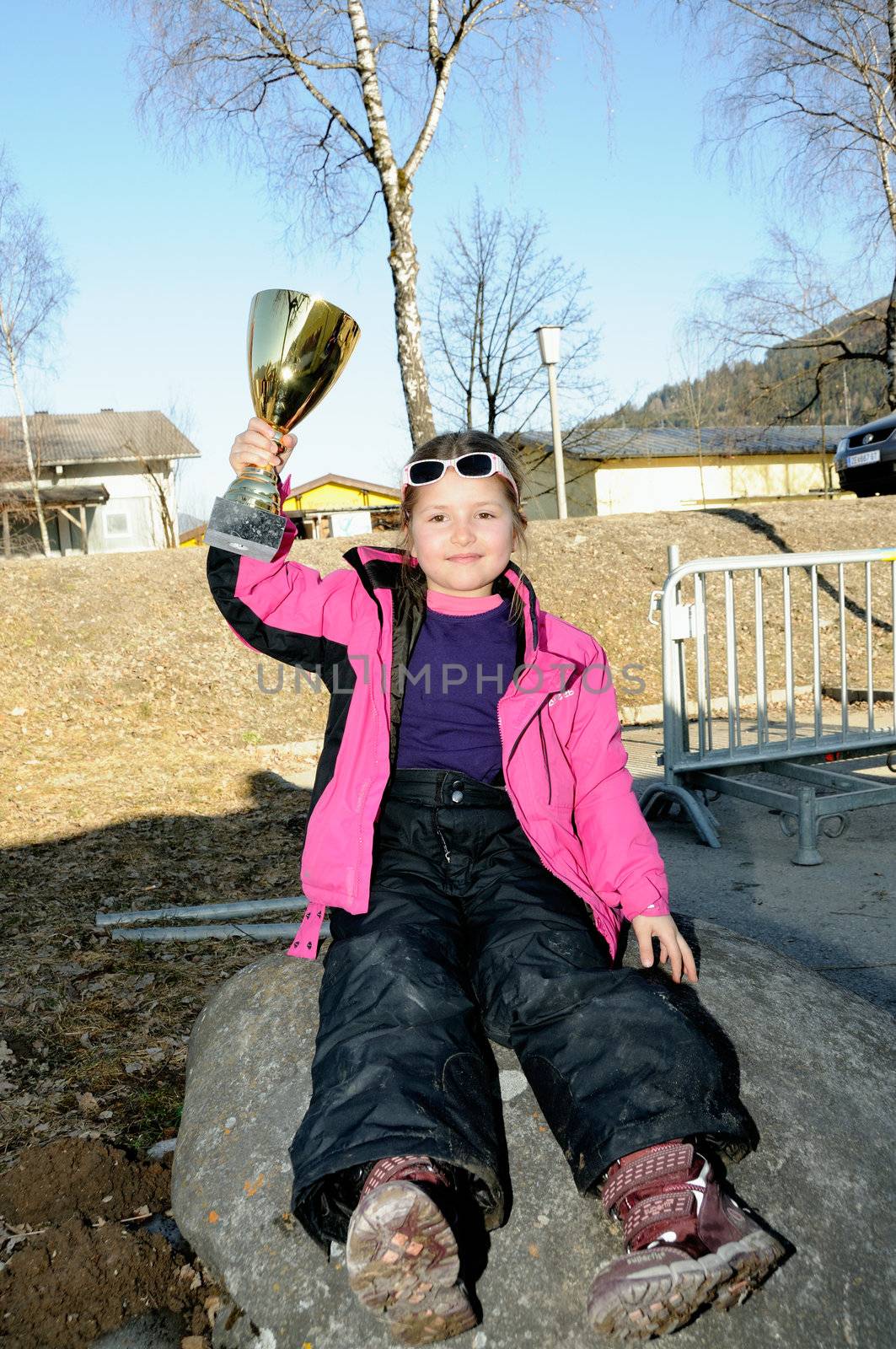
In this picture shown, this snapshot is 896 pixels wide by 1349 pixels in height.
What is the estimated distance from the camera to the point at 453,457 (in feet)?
9.91

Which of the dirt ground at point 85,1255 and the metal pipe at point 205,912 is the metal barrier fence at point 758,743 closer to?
the metal pipe at point 205,912

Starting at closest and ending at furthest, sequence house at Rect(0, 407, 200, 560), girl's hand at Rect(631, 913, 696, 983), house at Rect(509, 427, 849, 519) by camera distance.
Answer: girl's hand at Rect(631, 913, 696, 983)
house at Rect(0, 407, 200, 560)
house at Rect(509, 427, 849, 519)

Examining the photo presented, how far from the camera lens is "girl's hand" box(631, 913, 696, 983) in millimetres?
2510

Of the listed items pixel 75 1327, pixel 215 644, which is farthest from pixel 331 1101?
pixel 215 644

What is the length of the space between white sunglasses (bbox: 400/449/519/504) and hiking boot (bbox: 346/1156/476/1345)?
1.87 meters

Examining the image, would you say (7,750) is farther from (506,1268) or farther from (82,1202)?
(506,1268)

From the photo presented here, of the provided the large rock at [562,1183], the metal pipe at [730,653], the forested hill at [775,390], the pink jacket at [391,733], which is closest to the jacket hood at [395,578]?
the pink jacket at [391,733]

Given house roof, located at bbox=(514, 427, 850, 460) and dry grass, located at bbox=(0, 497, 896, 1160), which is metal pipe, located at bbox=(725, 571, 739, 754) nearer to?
dry grass, located at bbox=(0, 497, 896, 1160)

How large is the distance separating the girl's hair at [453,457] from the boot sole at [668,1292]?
1733 millimetres

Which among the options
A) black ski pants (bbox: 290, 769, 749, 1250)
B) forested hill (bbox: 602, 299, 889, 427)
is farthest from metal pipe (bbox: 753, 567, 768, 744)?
forested hill (bbox: 602, 299, 889, 427)

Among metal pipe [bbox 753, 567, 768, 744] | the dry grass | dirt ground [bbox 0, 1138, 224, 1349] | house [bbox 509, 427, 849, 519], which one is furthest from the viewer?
house [bbox 509, 427, 849, 519]

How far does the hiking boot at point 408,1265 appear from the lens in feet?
5.71

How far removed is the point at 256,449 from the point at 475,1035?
161 centimetres

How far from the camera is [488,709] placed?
282 cm
